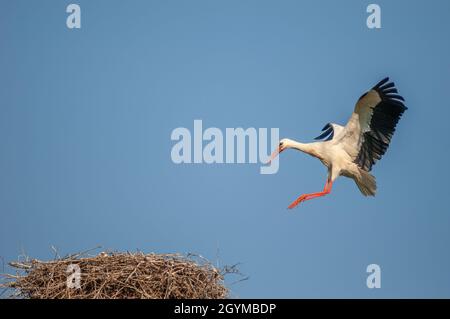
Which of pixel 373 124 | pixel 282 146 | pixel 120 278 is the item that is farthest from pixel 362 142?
pixel 120 278

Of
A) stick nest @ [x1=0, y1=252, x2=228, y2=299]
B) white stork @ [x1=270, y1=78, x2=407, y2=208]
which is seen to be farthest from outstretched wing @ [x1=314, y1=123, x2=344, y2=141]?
stick nest @ [x1=0, y1=252, x2=228, y2=299]

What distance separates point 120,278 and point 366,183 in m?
5.38

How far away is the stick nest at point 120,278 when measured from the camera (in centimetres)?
739

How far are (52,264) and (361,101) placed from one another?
5.28 meters

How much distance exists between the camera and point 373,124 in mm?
11414

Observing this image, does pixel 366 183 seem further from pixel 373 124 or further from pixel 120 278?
pixel 120 278

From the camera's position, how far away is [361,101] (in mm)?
11133

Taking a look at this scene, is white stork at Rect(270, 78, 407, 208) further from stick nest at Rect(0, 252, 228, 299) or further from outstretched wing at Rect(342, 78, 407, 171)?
stick nest at Rect(0, 252, 228, 299)

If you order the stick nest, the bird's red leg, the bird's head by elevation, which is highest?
the bird's head

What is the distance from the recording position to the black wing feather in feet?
35.9

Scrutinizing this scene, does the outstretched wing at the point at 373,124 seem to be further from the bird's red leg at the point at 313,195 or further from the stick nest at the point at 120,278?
the stick nest at the point at 120,278

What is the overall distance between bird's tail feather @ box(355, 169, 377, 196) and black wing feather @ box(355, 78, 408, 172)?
0.11m

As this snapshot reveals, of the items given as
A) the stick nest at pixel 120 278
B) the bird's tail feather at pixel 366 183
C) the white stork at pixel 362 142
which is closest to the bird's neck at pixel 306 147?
the white stork at pixel 362 142
